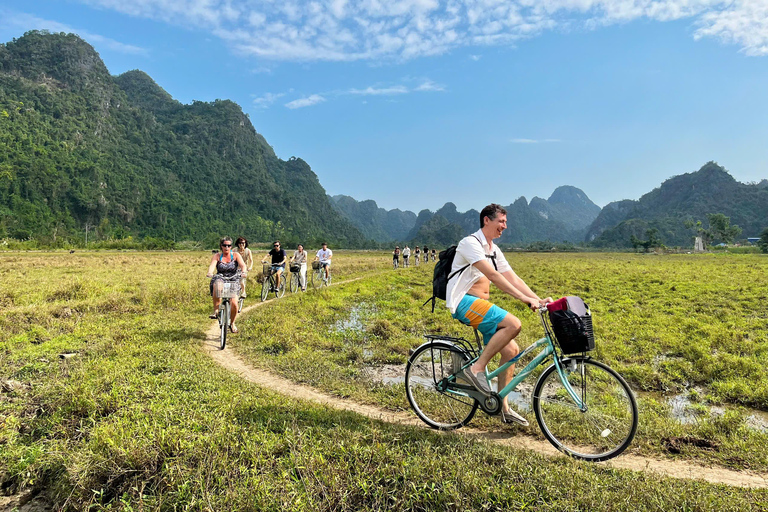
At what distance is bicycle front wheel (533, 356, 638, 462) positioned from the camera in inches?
Answer: 133

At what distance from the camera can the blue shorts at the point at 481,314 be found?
12.3 feet

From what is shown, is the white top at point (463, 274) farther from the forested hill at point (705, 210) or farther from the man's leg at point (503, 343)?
the forested hill at point (705, 210)

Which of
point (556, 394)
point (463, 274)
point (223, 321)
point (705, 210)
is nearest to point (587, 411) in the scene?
point (556, 394)

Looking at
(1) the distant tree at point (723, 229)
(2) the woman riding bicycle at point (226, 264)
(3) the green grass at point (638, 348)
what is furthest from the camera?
(1) the distant tree at point (723, 229)

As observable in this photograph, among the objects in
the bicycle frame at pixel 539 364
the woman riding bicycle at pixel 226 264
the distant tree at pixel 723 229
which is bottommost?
the bicycle frame at pixel 539 364

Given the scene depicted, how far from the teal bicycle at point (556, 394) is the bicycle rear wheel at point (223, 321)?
462 cm

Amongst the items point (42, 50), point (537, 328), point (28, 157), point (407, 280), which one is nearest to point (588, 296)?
point (537, 328)

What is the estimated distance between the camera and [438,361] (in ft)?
14.5

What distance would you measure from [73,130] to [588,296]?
161 m

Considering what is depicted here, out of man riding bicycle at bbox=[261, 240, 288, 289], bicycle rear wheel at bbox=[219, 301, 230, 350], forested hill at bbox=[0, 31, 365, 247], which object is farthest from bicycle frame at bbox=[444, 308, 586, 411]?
forested hill at bbox=[0, 31, 365, 247]

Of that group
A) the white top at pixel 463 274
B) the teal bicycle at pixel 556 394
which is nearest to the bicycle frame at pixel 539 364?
the teal bicycle at pixel 556 394

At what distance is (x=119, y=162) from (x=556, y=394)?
160364 millimetres

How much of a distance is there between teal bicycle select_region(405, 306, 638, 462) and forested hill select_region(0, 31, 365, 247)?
81603 mm

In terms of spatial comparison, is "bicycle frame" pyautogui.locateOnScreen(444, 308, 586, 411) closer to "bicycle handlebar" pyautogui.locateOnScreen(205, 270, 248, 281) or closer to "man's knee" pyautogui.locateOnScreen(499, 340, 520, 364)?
"man's knee" pyautogui.locateOnScreen(499, 340, 520, 364)
